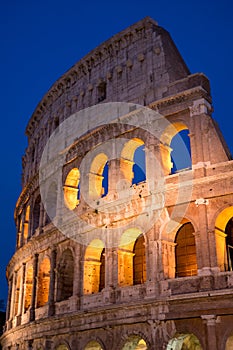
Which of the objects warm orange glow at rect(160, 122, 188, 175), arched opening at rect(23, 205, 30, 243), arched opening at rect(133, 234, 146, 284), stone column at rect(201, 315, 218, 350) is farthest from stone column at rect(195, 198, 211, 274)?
arched opening at rect(23, 205, 30, 243)

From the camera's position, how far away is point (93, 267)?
60.8 ft

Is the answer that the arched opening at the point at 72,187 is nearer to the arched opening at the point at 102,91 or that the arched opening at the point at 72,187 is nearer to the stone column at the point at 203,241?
the arched opening at the point at 102,91

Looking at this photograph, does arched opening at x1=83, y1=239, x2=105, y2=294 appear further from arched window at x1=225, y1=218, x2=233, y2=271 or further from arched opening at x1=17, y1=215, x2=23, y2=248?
arched opening at x1=17, y1=215, x2=23, y2=248

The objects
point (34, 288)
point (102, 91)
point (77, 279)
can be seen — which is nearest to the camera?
point (77, 279)

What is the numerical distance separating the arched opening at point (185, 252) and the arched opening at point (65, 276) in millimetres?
5231

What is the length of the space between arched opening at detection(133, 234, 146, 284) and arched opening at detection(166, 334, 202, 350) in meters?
2.67

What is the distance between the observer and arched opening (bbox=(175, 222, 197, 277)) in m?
16.2

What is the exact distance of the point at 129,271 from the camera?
17.1m

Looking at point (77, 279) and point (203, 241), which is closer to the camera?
point (203, 241)

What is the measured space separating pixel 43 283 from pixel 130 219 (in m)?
6.87

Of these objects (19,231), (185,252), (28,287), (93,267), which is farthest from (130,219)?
(19,231)

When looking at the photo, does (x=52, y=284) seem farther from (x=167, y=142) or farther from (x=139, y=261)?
(x=167, y=142)

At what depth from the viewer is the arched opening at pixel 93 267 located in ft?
59.6

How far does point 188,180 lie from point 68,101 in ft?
31.8
